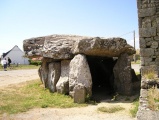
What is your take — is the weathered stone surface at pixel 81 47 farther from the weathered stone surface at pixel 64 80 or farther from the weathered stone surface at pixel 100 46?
the weathered stone surface at pixel 64 80

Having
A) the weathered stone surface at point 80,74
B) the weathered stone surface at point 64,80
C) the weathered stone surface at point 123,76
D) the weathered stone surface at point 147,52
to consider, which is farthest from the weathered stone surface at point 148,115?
the weathered stone surface at point 64,80

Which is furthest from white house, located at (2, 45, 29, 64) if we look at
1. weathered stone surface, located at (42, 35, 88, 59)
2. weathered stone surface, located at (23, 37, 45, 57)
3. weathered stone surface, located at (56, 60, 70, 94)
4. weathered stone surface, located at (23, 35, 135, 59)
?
weathered stone surface, located at (56, 60, 70, 94)

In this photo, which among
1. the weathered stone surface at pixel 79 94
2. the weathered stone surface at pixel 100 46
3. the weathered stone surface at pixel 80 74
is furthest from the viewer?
the weathered stone surface at pixel 100 46

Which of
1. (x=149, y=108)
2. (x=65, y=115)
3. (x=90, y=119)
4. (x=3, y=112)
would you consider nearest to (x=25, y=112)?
(x=3, y=112)

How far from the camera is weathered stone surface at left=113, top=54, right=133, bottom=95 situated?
988cm

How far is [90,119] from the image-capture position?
6.92 metres

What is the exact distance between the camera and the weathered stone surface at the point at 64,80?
10009mm

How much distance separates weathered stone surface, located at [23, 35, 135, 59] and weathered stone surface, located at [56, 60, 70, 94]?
450 millimetres

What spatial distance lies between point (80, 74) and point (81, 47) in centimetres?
113

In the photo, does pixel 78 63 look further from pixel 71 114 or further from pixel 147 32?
pixel 147 32

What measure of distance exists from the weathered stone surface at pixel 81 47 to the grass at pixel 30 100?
5.79 feet

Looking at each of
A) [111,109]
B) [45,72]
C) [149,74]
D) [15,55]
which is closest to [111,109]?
[111,109]

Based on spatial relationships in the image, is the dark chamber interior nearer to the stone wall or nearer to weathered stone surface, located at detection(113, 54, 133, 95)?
weathered stone surface, located at detection(113, 54, 133, 95)

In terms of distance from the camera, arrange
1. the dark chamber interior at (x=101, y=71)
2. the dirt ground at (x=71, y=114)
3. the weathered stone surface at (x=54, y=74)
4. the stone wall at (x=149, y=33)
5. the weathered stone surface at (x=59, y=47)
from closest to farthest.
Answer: the dirt ground at (x=71, y=114) → the stone wall at (x=149, y=33) → the weathered stone surface at (x=59, y=47) → the weathered stone surface at (x=54, y=74) → the dark chamber interior at (x=101, y=71)
